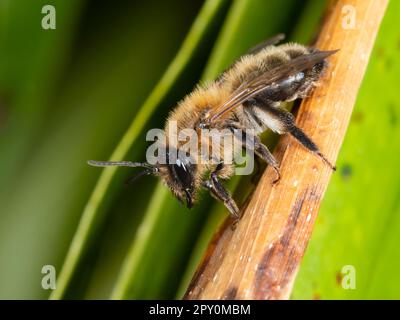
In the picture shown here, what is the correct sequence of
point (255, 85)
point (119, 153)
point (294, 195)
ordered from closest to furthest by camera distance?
point (294, 195), point (119, 153), point (255, 85)

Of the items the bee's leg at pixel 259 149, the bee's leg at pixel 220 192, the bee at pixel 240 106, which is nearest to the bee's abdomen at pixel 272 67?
the bee at pixel 240 106

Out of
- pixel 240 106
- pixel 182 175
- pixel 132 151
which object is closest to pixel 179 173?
pixel 182 175

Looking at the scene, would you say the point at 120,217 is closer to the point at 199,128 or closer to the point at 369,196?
the point at 199,128

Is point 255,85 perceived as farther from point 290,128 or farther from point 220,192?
point 220,192

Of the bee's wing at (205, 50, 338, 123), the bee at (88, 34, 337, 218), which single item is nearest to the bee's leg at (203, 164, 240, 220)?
the bee at (88, 34, 337, 218)
